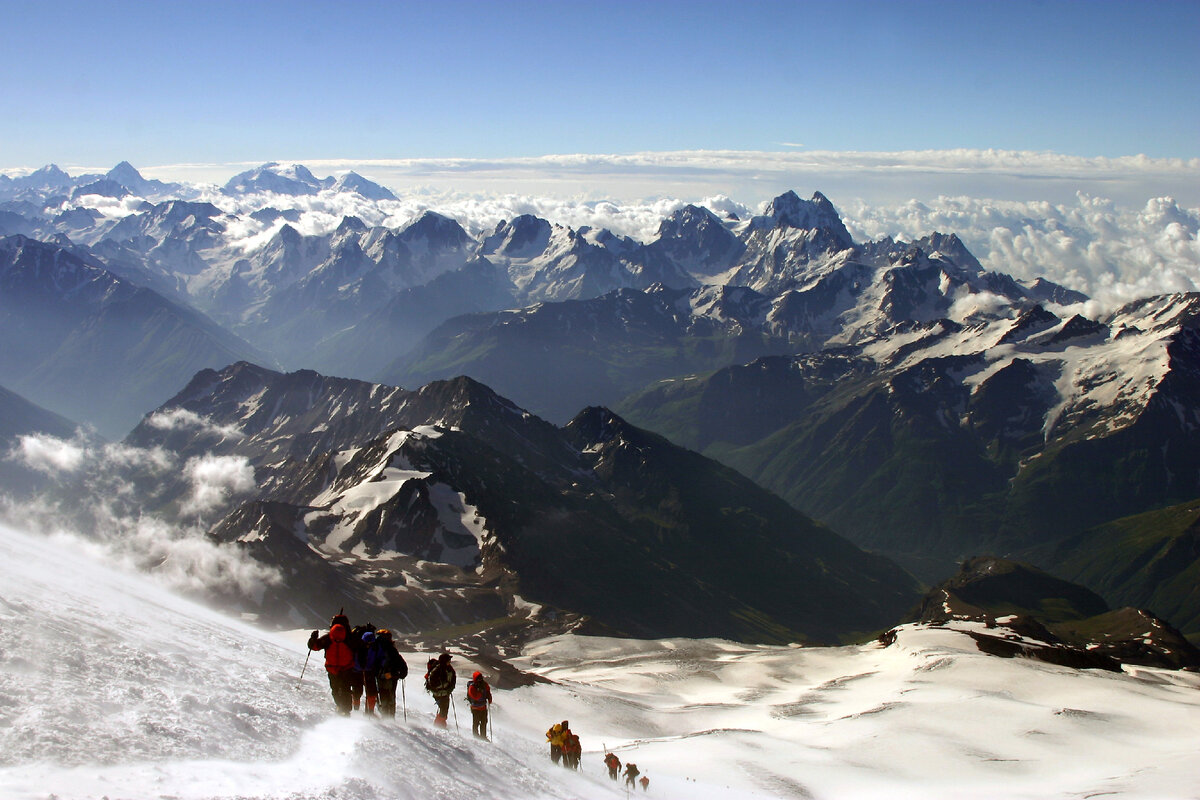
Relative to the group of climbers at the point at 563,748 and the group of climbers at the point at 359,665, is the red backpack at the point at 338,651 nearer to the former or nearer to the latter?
the group of climbers at the point at 359,665

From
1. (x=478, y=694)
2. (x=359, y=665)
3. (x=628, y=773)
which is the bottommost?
(x=628, y=773)

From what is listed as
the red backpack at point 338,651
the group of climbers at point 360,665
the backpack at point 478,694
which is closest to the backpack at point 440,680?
the backpack at point 478,694

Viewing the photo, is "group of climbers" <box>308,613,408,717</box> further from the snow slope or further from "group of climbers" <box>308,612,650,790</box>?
the snow slope

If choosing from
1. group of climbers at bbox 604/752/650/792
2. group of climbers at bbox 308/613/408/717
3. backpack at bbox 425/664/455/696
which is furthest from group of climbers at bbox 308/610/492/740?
group of climbers at bbox 604/752/650/792

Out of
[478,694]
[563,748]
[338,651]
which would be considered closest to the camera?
[338,651]

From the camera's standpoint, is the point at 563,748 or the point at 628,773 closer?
the point at 563,748

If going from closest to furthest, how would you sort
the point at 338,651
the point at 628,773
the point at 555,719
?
the point at 338,651 → the point at 628,773 → the point at 555,719

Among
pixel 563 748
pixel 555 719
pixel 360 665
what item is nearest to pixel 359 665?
pixel 360 665

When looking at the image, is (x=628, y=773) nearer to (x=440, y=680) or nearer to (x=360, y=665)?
(x=440, y=680)
